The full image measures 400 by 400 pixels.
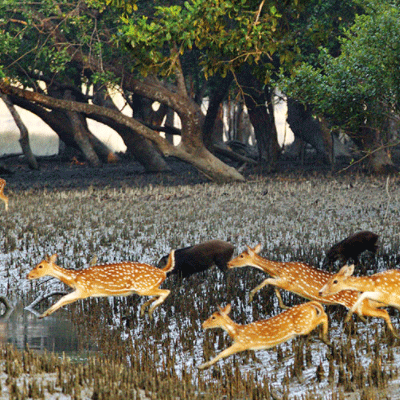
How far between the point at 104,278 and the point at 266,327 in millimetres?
1611

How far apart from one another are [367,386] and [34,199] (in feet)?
44.6

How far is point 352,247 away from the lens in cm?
1012

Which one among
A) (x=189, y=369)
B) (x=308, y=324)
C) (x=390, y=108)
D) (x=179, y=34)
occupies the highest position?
(x=179, y=34)

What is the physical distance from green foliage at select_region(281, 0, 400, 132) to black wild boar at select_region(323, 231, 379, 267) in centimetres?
196

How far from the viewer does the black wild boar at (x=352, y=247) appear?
10133 millimetres

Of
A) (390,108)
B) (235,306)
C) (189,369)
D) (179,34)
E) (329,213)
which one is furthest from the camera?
(329,213)

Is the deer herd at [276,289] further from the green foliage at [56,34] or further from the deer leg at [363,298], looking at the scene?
the green foliage at [56,34]

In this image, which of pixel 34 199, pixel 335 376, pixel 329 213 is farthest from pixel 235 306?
pixel 34 199

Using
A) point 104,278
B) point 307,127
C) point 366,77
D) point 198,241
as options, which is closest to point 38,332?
point 104,278

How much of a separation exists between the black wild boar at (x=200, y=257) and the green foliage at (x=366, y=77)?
320 centimetres

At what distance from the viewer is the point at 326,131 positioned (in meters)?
28.1

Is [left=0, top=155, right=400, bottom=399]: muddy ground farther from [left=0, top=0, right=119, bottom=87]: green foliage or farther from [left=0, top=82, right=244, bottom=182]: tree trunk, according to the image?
[left=0, top=0, right=119, bottom=87]: green foliage

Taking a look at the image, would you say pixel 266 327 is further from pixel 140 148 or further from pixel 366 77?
pixel 140 148

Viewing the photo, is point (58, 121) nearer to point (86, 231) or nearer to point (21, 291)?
point (86, 231)
